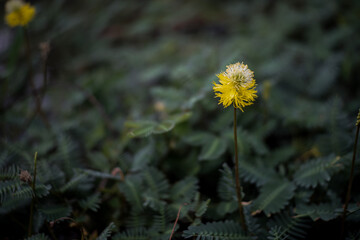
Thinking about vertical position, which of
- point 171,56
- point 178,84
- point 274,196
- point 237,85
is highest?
point 171,56

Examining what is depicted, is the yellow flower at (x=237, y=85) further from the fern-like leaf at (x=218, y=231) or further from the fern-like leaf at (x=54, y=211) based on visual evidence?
the fern-like leaf at (x=54, y=211)

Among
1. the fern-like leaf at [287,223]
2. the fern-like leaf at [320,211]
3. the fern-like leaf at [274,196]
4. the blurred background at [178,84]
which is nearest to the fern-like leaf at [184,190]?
the blurred background at [178,84]

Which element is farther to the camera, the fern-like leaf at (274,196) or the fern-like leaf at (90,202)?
the fern-like leaf at (90,202)

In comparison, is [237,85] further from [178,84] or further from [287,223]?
[178,84]

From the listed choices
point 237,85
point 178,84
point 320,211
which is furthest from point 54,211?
point 178,84

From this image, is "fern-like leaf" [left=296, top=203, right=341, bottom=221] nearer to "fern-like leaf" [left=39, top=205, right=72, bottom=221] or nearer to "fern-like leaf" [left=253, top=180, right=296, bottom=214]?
"fern-like leaf" [left=253, top=180, right=296, bottom=214]

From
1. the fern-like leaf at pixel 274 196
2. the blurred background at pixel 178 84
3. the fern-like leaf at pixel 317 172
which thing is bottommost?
the fern-like leaf at pixel 274 196

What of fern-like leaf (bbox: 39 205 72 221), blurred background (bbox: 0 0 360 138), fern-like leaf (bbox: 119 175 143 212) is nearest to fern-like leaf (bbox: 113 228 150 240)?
fern-like leaf (bbox: 119 175 143 212)

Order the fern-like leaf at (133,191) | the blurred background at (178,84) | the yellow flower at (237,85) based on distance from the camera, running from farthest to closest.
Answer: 1. the blurred background at (178,84)
2. the fern-like leaf at (133,191)
3. the yellow flower at (237,85)

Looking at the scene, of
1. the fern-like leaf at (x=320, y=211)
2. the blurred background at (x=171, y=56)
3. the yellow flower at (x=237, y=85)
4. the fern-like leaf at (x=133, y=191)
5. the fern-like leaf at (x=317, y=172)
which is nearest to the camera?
the yellow flower at (x=237, y=85)
